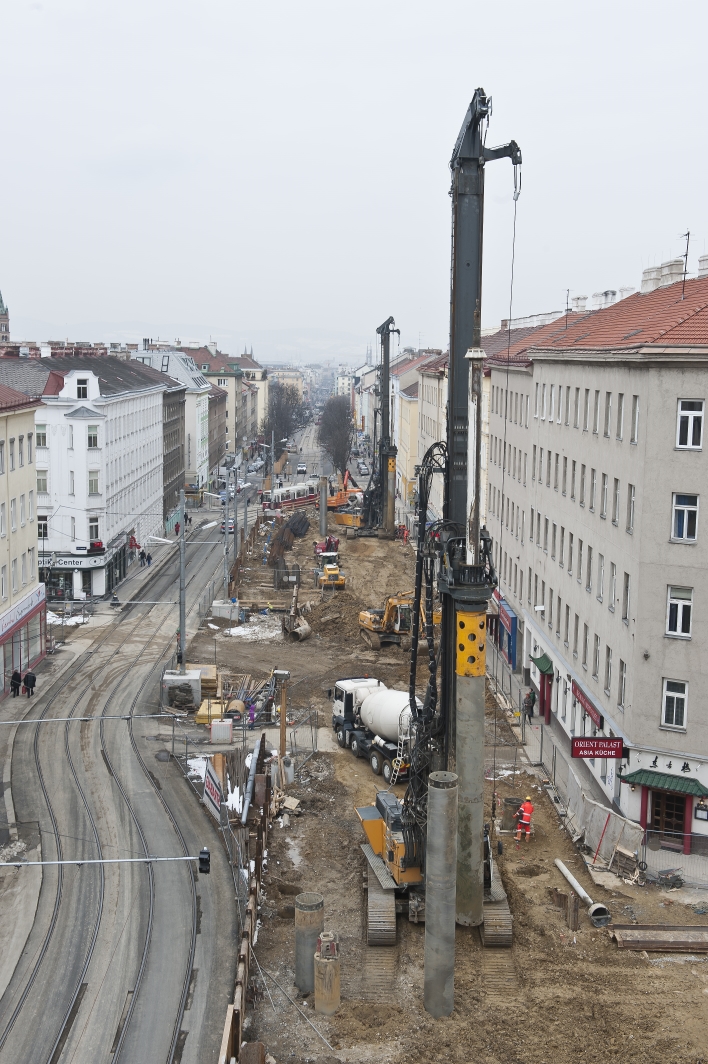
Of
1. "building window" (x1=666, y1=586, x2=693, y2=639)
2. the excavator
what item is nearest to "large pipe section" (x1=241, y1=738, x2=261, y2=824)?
"building window" (x1=666, y1=586, x2=693, y2=639)

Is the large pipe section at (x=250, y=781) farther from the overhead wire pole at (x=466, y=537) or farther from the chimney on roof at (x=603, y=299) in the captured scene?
the chimney on roof at (x=603, y=299)

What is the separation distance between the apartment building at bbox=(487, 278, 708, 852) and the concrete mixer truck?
5.42 m

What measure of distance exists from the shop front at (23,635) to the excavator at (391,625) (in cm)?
1427

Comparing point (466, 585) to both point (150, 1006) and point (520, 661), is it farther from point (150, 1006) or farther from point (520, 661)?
point (520, 661)

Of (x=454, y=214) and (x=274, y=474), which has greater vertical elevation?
(x=454, y=214)

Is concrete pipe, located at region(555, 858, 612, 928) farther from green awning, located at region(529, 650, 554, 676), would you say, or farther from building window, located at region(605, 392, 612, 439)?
green awning, located at region(529, 650, 554, 676)

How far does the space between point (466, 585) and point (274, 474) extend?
377ft

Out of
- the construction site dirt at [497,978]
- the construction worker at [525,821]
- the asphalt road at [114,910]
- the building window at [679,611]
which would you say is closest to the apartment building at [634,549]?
the building window at [679,611]

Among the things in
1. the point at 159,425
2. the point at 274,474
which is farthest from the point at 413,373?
the point at 159,425

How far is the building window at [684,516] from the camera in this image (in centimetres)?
2534

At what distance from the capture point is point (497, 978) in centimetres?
2042

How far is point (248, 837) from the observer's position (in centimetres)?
2666

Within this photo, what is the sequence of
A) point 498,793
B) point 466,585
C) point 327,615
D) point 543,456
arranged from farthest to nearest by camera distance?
point 327,615 → point 543,456 → point 498,793 → point 466,585

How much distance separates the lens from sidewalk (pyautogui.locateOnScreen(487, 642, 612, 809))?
3041 centimetres
